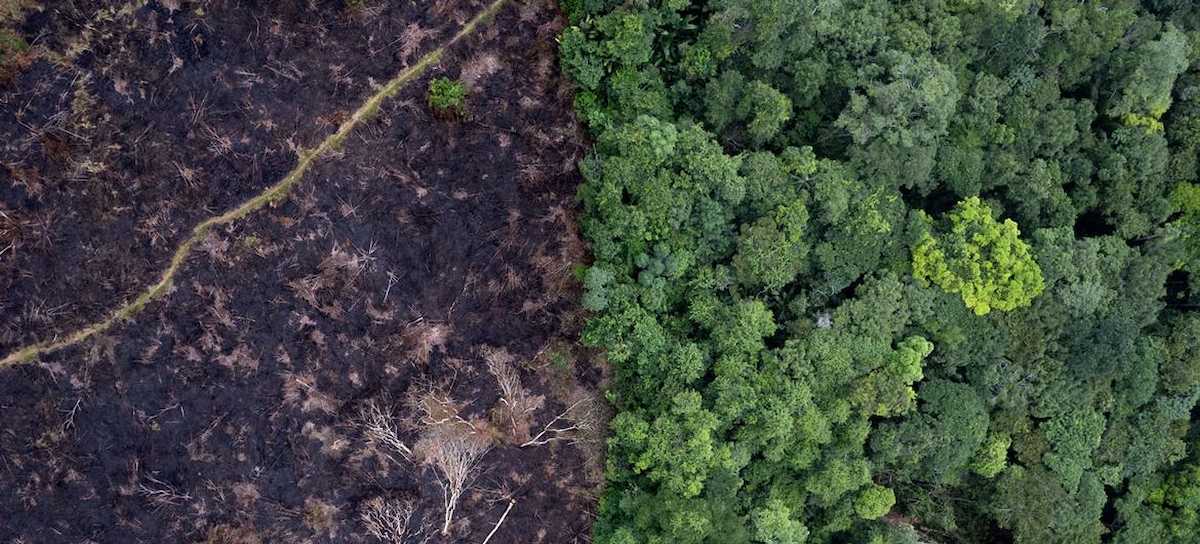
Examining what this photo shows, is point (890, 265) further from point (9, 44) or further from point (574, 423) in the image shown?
point (9, 44)

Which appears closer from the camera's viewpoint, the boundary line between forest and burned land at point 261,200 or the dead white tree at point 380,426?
the boundary line between forest and burned land at point 261,200

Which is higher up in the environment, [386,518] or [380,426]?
[380,426]

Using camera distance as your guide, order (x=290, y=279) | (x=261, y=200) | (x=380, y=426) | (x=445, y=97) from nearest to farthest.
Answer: (x=261, y=200) < (x=290, y=279) < (x=380, y=426) < (x=445, y=97)

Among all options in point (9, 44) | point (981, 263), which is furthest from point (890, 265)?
point (9, 44)

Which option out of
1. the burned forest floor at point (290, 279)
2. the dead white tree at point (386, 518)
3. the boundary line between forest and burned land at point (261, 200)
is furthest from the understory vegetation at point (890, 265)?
the dead white tree at point (386, 518)

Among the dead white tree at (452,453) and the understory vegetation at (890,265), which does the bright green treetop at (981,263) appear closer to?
the understory vegetation at (890,265)

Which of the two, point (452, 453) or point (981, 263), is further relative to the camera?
point (452, 453)
